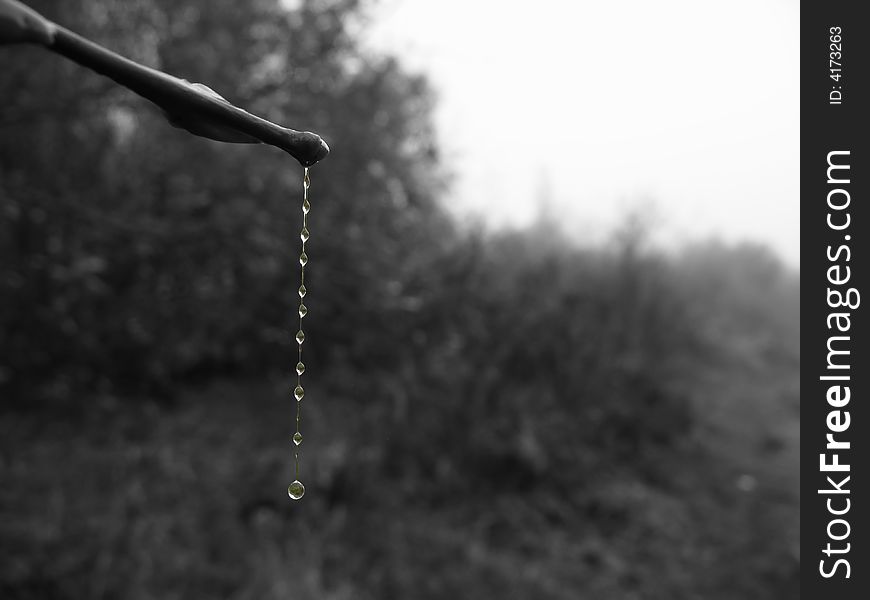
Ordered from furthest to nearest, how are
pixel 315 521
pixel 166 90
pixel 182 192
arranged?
pixel 315 521 < pixel 182 192 < pixel 166 90

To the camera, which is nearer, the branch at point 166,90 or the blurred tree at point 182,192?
the branch at point 166,90

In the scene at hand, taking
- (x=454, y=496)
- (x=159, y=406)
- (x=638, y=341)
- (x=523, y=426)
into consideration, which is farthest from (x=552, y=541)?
(x=638, y=341)

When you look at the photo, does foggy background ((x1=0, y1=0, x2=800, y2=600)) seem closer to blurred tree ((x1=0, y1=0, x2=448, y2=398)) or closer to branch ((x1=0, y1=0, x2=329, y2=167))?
blurred tree ((x1=0, y1=0, x2=448, y2=398))

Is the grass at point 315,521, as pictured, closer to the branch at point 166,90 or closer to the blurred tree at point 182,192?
the blurred tree at point 182,192

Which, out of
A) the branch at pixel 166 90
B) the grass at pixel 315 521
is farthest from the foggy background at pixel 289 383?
the branch at pixel 166 90

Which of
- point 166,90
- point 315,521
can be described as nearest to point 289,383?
point 315,521

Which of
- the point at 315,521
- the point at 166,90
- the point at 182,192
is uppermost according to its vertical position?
the point at 182,192

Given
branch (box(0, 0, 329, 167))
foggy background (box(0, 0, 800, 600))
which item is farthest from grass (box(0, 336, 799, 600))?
branch (box(0, 0, 329, 167))

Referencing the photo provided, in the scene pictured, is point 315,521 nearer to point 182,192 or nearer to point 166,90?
point 182,192

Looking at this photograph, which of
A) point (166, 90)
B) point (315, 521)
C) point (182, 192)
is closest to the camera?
point (166, 90)

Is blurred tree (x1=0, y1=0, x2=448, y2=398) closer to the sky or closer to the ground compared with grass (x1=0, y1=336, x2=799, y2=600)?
closer to the sky

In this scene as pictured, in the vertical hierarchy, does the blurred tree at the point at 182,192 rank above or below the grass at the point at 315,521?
above
